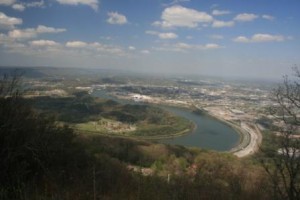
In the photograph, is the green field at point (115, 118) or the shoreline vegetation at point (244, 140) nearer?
the shoreline vegetation at point (244, 140)

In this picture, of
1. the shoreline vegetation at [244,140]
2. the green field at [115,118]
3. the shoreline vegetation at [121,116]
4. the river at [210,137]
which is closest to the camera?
the shoreline vegetation at [244,140]

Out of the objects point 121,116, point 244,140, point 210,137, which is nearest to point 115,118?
point 121,116

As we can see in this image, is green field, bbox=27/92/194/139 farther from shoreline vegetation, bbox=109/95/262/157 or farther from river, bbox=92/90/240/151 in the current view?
shoreline vegetation, bbox=109/95/262/157

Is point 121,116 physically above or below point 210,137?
above

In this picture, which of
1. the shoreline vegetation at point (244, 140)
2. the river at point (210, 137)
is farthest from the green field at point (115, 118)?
the shoreline vegetation at point (244, 140)

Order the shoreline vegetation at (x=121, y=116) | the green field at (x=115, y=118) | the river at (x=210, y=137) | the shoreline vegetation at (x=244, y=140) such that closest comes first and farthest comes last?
the shoreline vegetation at (x=244, y=140) < the river at (x=210, y=137) < the shoreline vegetation at (x=121, y=116) < the green field at (x=115, y=118)

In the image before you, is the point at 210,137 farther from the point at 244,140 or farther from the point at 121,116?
the point at 121,116

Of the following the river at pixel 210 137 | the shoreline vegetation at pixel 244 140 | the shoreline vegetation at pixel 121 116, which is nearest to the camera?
the shoreline vegetation at pixel 244 140

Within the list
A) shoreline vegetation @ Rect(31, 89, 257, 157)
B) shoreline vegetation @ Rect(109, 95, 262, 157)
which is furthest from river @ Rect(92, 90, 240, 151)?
shoreline vegetation @ Rect(31, 89, 257, 157)

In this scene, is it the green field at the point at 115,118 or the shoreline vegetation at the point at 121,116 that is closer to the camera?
the shoreline vegetation at the point at 121,116

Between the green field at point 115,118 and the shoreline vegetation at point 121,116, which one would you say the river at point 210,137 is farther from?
the green field at point 115,118

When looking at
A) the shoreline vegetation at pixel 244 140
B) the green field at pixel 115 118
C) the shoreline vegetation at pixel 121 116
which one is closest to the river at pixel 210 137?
the shoreline vegetation at pixel 244 140
